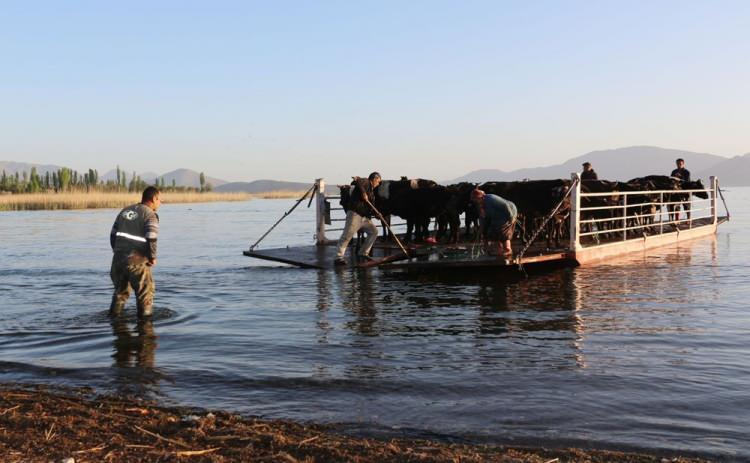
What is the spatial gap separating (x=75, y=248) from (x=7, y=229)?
11346mm

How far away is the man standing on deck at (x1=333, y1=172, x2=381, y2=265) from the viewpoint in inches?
559

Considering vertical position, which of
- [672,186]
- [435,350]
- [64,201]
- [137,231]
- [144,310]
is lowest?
[435,350]

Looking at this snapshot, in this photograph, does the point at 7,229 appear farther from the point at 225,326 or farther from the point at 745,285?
the point at 745,285

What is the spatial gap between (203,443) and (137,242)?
4710 mm

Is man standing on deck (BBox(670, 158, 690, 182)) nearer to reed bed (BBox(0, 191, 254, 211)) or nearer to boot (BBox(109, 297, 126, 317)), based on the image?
boot (BBox(109, 297, 126, 317))

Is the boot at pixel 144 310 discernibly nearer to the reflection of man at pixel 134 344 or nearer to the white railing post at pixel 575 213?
the reflection of man at pixel 134 344

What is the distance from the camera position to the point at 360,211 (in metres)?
14.3

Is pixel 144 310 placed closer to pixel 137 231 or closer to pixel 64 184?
pixel 137 231

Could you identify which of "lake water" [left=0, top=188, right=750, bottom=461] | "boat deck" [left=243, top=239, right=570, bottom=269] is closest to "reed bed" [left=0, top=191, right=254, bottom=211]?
"boat deck" [left=243, top=239, right=570, bottom=269]

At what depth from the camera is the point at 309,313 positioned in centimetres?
1027

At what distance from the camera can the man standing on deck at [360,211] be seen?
46.6 feet

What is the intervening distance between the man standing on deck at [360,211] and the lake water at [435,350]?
785mm

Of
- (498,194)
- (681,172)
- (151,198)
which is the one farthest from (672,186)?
(151,198)

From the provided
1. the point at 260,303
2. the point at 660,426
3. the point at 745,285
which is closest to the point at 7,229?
the point at 260,303
